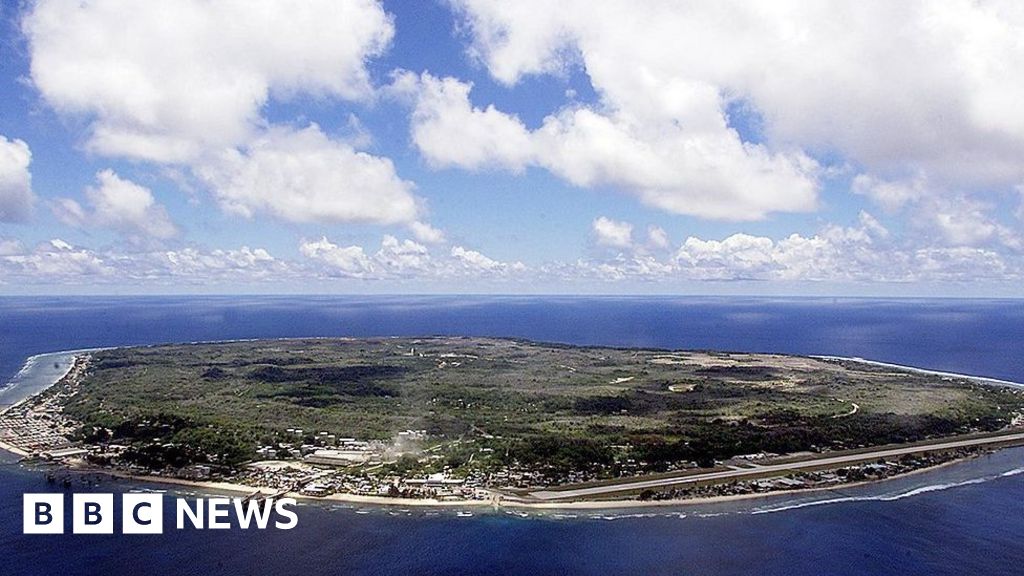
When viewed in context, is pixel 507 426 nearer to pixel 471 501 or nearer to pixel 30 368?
pixel 471 501

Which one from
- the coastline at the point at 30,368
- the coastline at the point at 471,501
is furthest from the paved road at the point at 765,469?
the coastline at the point at 30,368

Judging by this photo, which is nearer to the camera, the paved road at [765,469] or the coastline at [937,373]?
the paved road at [765,469]

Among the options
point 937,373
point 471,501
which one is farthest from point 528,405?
point 937,373

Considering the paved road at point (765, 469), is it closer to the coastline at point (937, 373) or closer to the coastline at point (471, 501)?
the coastline at point (471, 501)

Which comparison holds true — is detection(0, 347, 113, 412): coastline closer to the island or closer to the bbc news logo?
the island

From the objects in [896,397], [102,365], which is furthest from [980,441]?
[102,365]

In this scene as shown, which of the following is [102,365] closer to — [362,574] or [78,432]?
[78,432]
